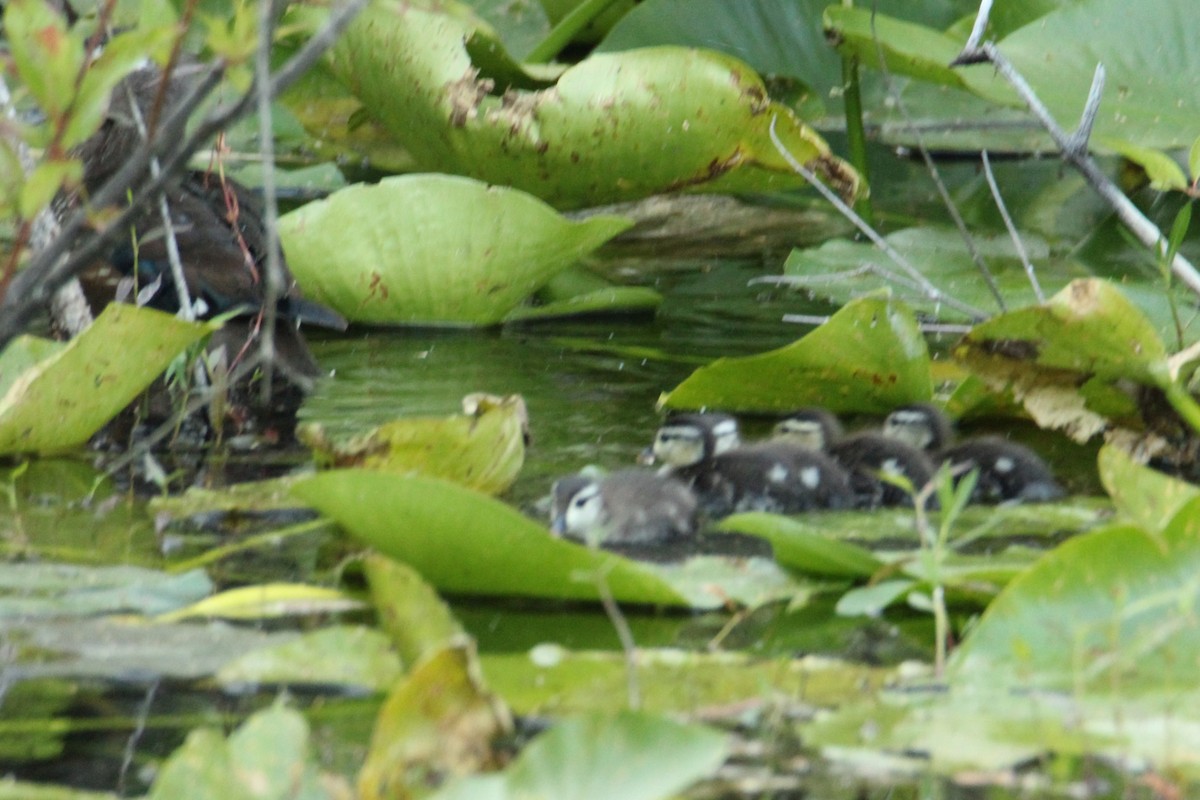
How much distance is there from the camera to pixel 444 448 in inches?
109

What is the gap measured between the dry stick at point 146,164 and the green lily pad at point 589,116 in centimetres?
266

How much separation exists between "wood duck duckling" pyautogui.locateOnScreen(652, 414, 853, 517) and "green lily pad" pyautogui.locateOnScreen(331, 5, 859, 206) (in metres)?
1.48

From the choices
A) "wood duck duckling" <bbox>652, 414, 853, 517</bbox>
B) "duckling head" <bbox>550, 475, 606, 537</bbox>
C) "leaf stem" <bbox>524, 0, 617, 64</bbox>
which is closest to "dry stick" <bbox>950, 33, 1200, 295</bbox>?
"wood duck duckling" <bbox>652, 414, 853, 517</bbox>

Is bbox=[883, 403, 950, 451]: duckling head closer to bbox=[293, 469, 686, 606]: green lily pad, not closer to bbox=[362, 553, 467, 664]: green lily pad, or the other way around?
bbox=[293, 469, 686, 606]: green lily pad

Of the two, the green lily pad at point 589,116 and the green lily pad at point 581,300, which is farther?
the green lily pad at point 581,300

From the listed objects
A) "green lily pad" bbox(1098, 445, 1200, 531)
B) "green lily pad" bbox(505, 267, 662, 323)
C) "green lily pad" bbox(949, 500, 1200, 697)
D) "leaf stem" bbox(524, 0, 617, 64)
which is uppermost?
"green lily pad" bbox(949, 500, 1200, 697)

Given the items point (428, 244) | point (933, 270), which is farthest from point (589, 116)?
point (933, 270)

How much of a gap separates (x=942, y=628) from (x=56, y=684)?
1.03 m

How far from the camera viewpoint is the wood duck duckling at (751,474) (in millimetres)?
2918

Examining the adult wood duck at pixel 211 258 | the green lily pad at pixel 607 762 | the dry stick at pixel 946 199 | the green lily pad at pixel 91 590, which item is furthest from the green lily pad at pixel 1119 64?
the green lily pad at pixel 607 762

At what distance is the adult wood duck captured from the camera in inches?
142

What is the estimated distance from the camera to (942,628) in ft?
6.46

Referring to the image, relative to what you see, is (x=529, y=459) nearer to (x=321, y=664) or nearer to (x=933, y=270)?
(x=321, y=664)

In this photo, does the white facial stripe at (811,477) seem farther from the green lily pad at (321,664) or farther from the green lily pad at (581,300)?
the green lily pad at (581,300)
